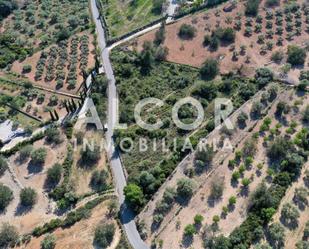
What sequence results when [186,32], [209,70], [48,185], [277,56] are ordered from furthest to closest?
[186,32] < [277,56] < [209,70] < [48,185]

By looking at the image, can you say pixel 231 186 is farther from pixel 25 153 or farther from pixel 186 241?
pixel 25 153

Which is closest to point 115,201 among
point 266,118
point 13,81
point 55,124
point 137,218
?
point 137,218

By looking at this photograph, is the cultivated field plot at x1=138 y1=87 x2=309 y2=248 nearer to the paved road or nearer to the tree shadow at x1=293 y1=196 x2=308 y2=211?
the tree shadow at x1=293 y1=196 x2=308 y2=211

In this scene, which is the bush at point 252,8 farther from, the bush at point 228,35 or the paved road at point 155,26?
the paved road at point 155,26

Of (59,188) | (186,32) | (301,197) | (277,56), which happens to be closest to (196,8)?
(186,32)

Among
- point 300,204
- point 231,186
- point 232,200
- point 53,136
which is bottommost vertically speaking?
point 300,204

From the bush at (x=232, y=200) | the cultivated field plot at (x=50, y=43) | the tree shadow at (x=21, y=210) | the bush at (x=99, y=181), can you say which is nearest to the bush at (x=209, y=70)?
the cultivated field plot at (x=50, y=43)
